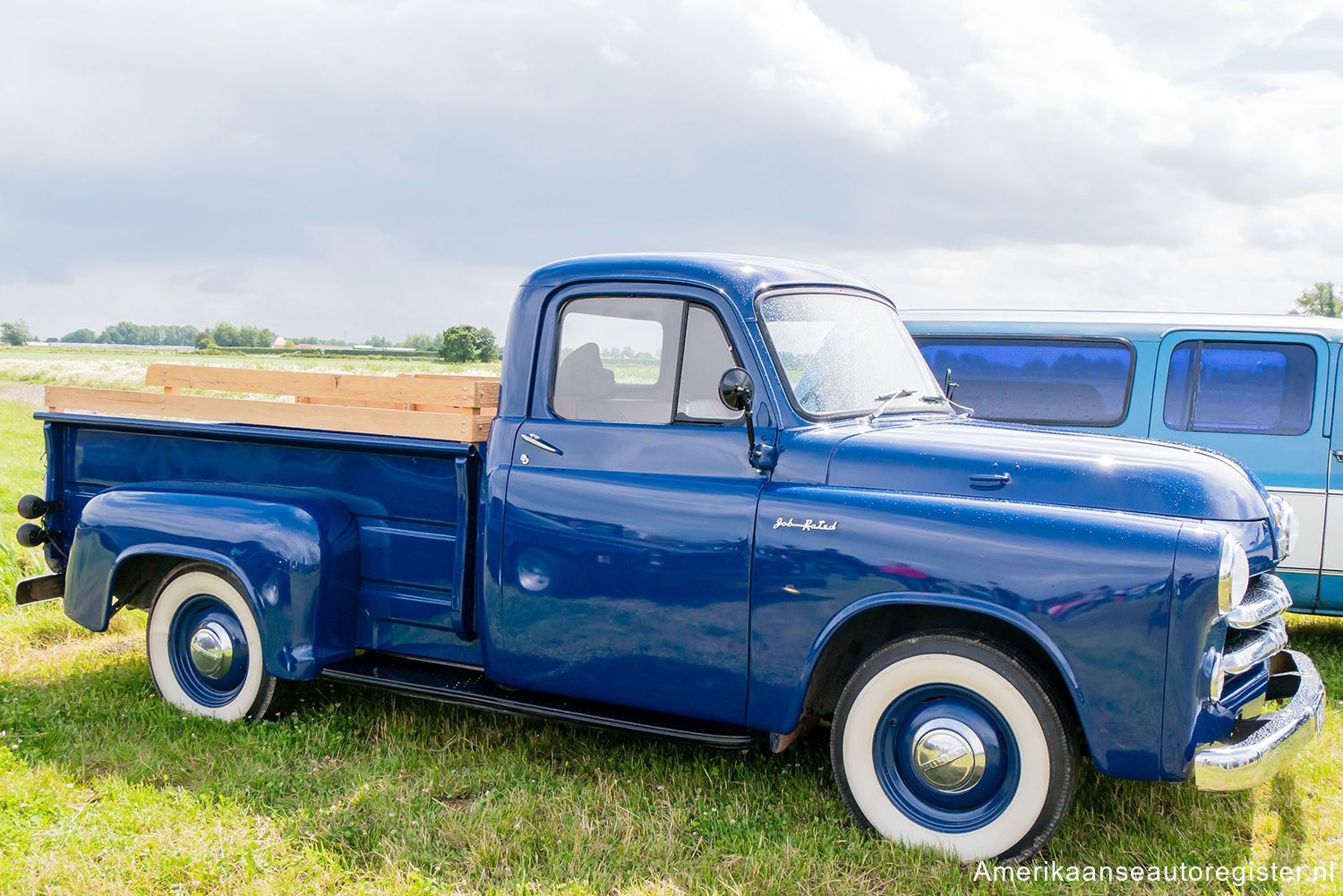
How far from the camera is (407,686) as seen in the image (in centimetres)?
425

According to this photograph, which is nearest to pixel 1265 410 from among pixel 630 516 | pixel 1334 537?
pixel 1334 537

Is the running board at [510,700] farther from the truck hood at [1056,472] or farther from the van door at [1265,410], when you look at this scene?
the van door at [1265,410]

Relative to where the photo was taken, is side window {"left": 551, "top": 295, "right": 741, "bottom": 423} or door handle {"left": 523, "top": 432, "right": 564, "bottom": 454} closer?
side window {"left": 551, "top": 295, "right": 741, "bottom": 423}

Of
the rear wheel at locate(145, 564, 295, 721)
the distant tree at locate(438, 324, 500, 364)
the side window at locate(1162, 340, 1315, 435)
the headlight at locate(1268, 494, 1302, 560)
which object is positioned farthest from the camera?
the distant tree at locate(438, 324, 500, 364)

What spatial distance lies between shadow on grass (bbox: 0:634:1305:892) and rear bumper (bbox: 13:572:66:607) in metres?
0.51

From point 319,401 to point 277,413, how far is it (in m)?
0.41

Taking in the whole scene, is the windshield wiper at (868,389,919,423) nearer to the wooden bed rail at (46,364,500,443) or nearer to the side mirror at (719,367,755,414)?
the side mirror at (719,367,755,414)

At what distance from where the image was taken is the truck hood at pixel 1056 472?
132 inches

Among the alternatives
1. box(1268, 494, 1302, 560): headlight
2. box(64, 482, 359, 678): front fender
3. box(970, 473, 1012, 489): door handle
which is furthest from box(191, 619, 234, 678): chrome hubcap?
box(1268, 494, 1302, 560): headlight

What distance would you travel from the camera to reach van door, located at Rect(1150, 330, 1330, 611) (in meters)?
6.32

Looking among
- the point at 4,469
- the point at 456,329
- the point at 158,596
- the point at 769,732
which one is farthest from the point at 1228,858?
the point at 4,469

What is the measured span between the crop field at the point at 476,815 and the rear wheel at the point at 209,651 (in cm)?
11

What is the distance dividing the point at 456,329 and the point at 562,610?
8.60m

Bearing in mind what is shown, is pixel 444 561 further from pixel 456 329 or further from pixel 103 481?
pixel 456 329
